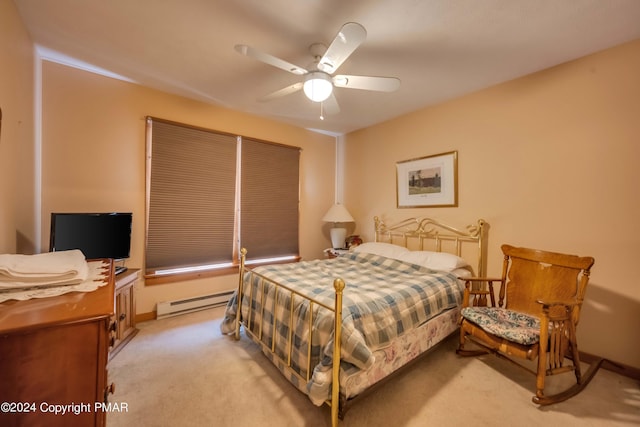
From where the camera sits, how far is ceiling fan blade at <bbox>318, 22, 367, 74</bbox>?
1428 mm

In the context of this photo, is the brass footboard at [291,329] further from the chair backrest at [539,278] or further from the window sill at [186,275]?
the chair backrest at [539,278]

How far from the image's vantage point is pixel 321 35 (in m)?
1.99

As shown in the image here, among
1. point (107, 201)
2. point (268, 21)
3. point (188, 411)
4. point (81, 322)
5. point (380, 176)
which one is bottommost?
point (188, 411)

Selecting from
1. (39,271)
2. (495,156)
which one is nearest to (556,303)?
(495,156)

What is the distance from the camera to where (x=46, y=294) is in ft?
3.11

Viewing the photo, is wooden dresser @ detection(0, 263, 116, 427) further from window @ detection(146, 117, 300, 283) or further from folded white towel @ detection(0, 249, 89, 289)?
window @ detection(146, 117, 300, 283)

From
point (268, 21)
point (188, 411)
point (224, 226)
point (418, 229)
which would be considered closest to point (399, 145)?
point (418, 229)

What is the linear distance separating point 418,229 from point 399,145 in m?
1.29

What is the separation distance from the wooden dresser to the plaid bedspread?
3.43 ft

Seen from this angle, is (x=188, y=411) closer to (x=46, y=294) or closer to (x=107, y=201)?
(x=46, y=294)

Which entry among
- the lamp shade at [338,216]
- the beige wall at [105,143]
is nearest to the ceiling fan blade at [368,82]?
the beige wall at [105,143]

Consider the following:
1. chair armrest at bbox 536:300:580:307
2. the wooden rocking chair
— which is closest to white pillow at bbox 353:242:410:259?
the wooden rocking chair

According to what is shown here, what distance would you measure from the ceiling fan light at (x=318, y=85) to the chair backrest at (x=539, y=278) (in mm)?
2256

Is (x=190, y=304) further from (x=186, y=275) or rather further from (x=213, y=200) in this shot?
(x=213, y=200)
